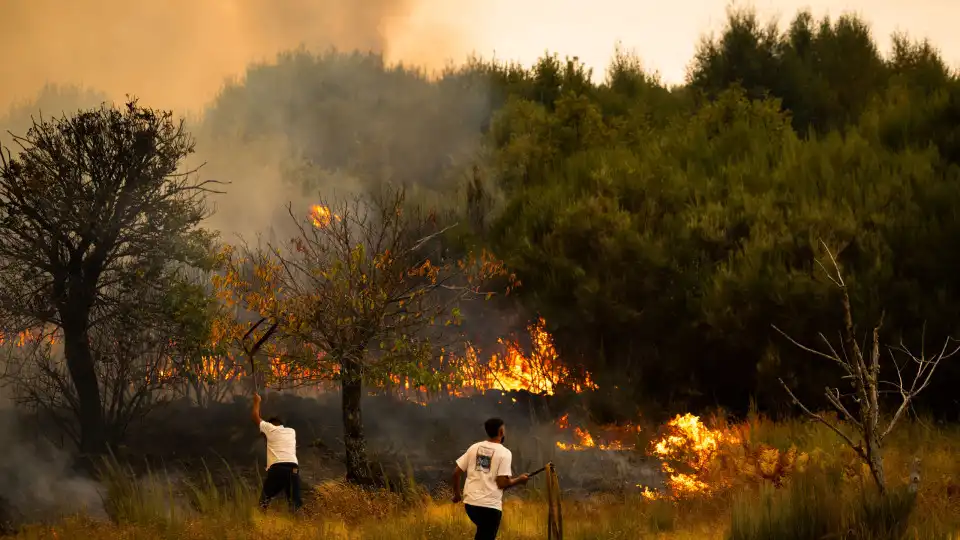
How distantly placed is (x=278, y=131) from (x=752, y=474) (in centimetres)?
3652

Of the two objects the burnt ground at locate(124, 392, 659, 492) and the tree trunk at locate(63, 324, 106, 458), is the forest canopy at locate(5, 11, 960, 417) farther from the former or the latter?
the tree trunk at locate(63, 324, 106, 458)

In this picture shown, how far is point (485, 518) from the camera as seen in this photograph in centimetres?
945

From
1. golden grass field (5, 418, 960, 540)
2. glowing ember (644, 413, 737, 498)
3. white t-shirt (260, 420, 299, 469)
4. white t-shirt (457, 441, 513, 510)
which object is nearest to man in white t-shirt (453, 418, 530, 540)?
white t-shirt (457, 441, 513, 510)

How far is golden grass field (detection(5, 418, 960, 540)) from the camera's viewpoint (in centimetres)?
1116

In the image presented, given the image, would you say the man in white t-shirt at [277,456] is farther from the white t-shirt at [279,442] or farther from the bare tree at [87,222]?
the bare tree at [87,222]

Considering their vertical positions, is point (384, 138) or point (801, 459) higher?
point (384, 138)

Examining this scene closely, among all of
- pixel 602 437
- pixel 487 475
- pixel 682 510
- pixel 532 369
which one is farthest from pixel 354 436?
pixel 487 475

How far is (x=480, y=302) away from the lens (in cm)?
2702

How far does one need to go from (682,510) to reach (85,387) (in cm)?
1232

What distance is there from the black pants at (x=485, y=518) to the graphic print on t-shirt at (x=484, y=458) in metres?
0.38

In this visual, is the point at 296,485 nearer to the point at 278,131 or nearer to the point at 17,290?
the point at 17,290

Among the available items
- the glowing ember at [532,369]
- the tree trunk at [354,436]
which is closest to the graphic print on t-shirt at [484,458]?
the tree trunk at [354,436]

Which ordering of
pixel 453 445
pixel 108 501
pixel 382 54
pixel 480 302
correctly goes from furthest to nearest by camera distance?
1. pixel 382 54
2. pixel 480 302
3. pixel 453 445
4. pixel 108 501

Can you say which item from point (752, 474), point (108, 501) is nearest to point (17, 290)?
point (108, 501)
